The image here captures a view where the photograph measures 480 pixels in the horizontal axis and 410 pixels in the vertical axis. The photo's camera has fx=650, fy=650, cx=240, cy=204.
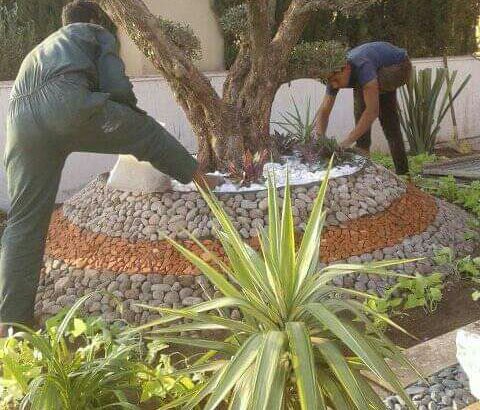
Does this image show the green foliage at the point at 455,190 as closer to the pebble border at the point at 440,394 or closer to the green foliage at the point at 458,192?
the green foliage at the point at 458,192

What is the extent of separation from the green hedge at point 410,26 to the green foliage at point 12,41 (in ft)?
8.84

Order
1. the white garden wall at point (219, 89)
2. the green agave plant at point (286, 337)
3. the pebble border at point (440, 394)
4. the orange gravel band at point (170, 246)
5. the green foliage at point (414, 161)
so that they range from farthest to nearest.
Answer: the green foliage at point (414, 161)
the white garden wall at point (219, 89)
the orange gravel band at point (170, 246)
the pebble border at point (440, 394)
the green agave plant at point (286, 337)

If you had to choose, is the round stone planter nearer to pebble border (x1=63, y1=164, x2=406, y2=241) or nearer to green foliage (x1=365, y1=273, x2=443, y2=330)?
pebble border (x1=63, y1=164, x2=406, y2=241)

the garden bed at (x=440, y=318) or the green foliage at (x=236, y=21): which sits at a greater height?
the green foliage at (x=236, y=21)

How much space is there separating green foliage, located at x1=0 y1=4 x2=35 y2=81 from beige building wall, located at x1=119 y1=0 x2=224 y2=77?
1205mm

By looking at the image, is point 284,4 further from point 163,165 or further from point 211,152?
point 163,165

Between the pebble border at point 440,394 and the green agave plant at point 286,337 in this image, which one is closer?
the green agave plant at point 286,337

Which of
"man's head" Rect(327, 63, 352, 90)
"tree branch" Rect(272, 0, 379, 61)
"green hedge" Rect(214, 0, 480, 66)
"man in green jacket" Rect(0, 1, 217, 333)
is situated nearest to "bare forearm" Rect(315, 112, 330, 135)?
"man's head" Rect(327, 63, 352, 90)

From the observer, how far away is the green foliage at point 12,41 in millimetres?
7195

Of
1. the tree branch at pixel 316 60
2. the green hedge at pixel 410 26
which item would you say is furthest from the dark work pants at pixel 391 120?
the green hedge at pixel 410 26

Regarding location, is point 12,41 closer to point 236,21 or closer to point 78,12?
point 236,21

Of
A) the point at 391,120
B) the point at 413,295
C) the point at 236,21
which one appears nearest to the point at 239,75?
the point at 236,21

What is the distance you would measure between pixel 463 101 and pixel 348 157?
20.3 feet

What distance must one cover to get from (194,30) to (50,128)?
226 inches
